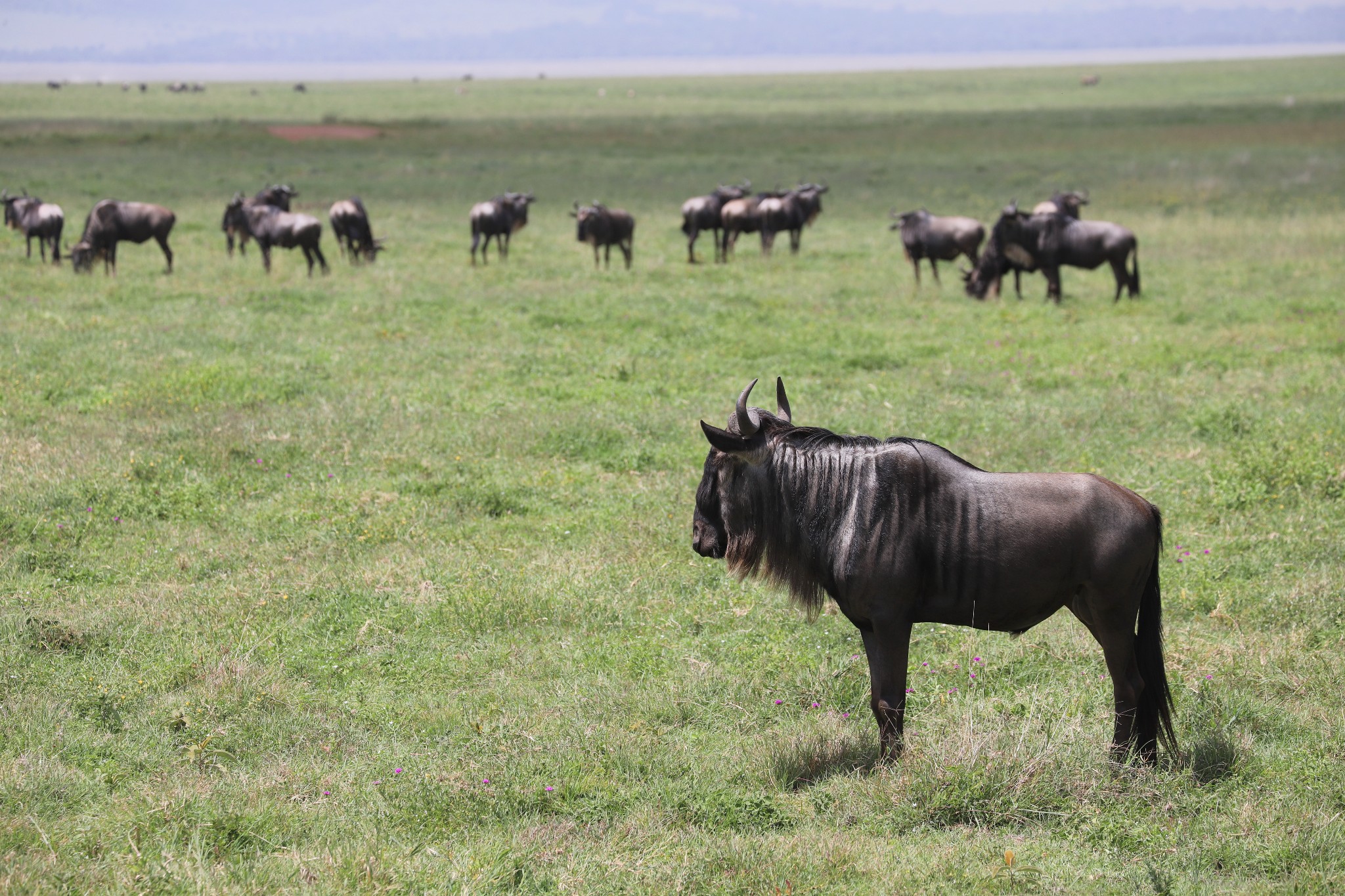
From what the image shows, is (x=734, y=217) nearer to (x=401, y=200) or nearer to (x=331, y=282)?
(x=331, y=282)

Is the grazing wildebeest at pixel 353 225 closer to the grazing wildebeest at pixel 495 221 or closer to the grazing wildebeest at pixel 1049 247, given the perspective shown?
the grazing wildebeest at pixel 495 221

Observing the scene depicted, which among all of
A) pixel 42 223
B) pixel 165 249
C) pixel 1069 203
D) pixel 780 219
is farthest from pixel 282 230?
pixel 1069 203

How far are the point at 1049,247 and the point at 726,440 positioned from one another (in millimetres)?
17210

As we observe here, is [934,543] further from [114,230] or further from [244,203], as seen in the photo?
[244,203]

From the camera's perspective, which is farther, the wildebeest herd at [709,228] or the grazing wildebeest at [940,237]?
the grazing wildebeest at [940,237]

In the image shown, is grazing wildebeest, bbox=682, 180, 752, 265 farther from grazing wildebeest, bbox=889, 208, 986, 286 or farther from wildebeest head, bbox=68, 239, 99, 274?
wildebeest head, bbox=68, 239, 99, 274

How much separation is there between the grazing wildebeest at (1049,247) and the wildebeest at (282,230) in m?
13.0

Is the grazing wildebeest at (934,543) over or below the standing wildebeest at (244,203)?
below

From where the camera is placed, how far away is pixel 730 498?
579cm

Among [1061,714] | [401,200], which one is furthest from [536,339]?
[401,200]

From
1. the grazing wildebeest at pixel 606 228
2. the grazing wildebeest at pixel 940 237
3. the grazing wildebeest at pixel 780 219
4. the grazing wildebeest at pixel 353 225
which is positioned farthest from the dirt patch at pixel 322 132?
the grazing wildebeest at pixel 940 237

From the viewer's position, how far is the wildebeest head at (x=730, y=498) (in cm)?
575

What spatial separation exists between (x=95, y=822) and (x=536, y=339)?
11769 mm

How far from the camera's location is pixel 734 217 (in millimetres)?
27203
